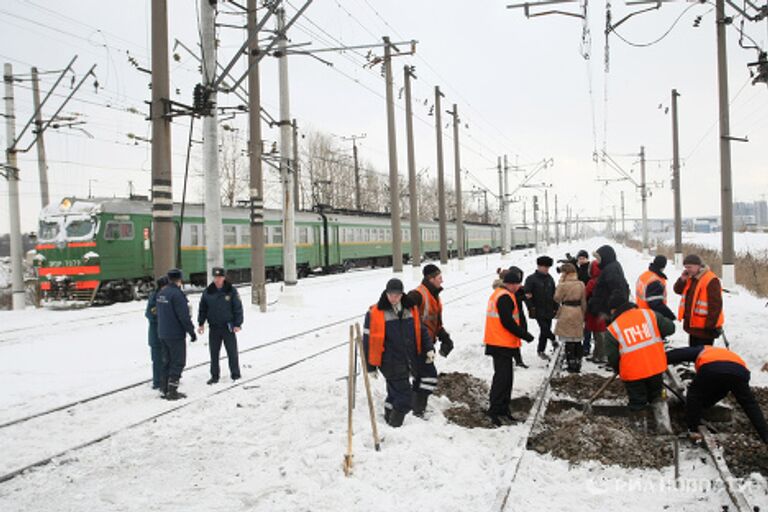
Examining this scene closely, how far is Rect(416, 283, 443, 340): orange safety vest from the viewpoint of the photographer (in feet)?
21.8

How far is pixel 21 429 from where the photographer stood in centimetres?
640

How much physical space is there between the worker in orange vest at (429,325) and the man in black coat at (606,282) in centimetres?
242

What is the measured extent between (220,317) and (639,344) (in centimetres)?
554

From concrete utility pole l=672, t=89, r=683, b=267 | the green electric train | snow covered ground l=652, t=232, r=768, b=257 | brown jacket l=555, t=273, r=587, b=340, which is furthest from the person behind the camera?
snow covered ground l=652, t=232, r=768, b=257

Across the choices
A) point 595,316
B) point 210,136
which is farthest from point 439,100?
point 595,316

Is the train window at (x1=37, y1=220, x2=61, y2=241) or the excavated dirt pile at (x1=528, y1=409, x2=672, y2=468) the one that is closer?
the excavated dirt pile at (x1=528, y1=409, x2=672, y2=468)

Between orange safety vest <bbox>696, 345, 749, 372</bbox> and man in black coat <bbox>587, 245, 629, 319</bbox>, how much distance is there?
186cm

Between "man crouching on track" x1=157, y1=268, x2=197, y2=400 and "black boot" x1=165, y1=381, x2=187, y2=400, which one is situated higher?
"man crouching on track" x1=157, y1=268, x2=197, y2=400

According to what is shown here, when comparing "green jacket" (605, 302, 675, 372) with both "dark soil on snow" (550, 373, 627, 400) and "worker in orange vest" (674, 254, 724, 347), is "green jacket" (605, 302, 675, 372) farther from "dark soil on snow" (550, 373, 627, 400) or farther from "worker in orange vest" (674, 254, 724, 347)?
"dark soil on snow" (550, 373, 627, 400)

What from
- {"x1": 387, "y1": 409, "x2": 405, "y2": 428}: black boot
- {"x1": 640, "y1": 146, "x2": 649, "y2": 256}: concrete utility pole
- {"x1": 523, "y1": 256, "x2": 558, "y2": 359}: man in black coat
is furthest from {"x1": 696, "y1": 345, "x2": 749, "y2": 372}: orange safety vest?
{"x1": 640, "y1": 146, "x2": 649, "y2": 256}: concrete utility pole

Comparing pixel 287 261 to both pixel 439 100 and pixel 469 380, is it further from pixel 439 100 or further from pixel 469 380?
pixel 439 100

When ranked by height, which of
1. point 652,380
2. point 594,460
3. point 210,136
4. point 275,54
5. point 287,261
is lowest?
point 594,460

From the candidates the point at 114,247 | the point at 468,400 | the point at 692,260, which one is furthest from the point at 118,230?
the point at 692,260

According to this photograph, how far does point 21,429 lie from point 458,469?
16.4ft
